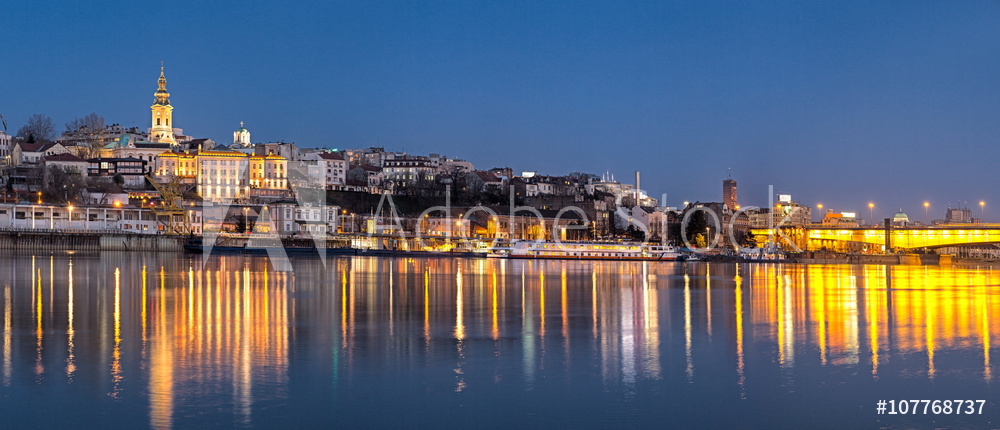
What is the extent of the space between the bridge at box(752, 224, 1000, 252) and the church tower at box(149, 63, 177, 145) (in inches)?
2658

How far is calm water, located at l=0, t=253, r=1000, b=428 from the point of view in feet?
30.6

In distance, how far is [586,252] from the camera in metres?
65.9

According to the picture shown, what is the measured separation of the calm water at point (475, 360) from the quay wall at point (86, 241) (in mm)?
50885

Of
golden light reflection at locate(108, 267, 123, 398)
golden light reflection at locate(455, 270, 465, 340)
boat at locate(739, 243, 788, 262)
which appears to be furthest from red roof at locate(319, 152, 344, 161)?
golden light reflection at locate(108, 267, 123, 398)

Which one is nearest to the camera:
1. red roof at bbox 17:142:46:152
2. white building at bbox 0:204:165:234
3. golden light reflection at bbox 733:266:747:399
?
golden light reflection at bbox 733:266:747:399

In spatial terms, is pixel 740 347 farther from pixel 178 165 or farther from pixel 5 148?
pixel 5 148

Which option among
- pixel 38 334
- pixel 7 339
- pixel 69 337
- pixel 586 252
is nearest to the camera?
pixel 7 339

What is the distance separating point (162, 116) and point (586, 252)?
65.9 meters

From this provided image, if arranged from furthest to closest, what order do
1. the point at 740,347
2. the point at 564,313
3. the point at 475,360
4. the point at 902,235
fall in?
the point at 902,235 < the point at 564,313 < the point at 740,347 < the point at 475,360

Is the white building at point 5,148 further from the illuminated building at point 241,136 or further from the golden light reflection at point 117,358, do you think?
the golden light reflection at point 117,358

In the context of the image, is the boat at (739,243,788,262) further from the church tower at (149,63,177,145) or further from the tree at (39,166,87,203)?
the church tower at (149,63,177,145)

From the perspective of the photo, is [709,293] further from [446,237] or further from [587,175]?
[587,175]

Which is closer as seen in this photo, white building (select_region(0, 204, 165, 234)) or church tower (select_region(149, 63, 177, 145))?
white building (select_region(0, 204, 165, 234))

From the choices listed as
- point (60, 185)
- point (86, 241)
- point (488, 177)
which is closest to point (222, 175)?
point (60, 185)
